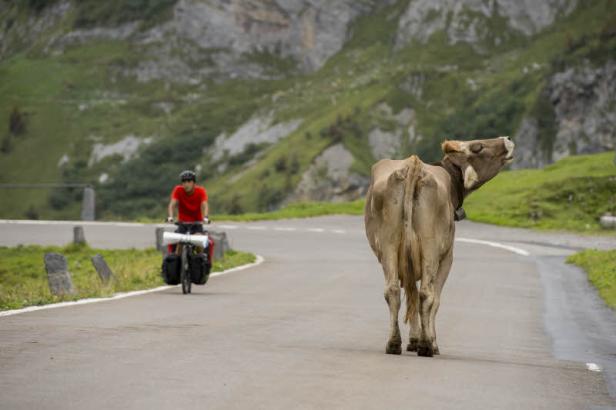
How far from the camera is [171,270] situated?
72.0ft

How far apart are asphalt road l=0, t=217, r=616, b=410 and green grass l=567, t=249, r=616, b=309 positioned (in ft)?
1.07

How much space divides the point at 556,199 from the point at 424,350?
4375 centimetres

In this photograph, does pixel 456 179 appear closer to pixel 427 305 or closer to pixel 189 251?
pixel 427 305

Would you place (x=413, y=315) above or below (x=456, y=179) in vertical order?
below

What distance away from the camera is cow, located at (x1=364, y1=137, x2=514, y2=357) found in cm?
1233

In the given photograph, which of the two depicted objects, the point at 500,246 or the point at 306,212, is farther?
the point at 306,212

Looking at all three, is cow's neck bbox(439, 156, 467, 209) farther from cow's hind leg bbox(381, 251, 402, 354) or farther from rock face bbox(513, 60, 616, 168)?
rock face bbox(513, 60, 616, 168)

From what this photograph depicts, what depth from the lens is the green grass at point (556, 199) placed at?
51.8m

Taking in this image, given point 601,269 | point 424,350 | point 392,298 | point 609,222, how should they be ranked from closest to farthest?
point 424,350
point 392,298
point 601,269
point 609,222

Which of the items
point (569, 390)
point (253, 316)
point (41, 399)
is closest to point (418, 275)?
point (569, 390)

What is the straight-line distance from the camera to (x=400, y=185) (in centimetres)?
1262

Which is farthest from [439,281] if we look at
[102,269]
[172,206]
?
[102,269]

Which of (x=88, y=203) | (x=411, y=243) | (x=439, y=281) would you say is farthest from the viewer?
(x=88, y=203)

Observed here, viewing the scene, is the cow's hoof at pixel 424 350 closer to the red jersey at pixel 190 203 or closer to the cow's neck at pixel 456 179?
the cow's neck at pixel 456 179
